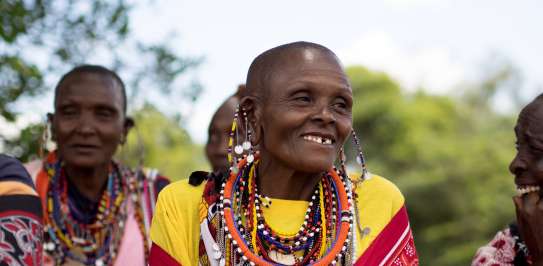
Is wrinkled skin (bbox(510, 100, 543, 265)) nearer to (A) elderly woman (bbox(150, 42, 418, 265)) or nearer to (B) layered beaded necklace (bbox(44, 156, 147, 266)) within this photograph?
(A) elderly woman (bbox(150, 42, 418, 265))

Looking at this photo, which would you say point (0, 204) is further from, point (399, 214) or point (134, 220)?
point (134, 220)

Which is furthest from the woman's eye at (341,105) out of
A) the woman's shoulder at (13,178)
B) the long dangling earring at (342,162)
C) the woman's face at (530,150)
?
the woman's shoulder at (13,178)

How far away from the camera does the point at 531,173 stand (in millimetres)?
3947

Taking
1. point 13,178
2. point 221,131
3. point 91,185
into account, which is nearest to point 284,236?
point 13,178

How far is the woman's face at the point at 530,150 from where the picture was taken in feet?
12.9

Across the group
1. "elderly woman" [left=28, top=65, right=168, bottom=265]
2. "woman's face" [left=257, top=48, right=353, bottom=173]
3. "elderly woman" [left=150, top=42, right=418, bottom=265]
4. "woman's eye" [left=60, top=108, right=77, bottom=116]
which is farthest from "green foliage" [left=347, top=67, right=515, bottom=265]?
"woman's face" [left=257, top=48, right=353, bottom=173]

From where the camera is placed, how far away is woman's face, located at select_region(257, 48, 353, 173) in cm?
327

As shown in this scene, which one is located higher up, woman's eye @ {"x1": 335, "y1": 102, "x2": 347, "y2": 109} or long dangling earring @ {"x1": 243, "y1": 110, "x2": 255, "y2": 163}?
woman's eye @ {"x1": 335, "y1": 102, "x2": 347, "y2": 109}

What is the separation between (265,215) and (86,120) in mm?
2398

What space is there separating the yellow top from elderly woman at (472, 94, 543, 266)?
777 mm

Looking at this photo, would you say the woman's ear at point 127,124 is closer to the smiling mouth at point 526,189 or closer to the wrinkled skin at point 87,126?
the wrinkled skin at point 87,126

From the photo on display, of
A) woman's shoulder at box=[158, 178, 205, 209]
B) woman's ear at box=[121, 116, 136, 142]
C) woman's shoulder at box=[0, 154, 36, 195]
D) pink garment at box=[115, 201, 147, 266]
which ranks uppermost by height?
woman's shoulder at box=[0, 154, 36, 195]

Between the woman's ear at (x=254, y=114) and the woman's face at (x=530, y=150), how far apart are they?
1434 millimetres

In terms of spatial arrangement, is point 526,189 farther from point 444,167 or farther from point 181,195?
point 444,167
